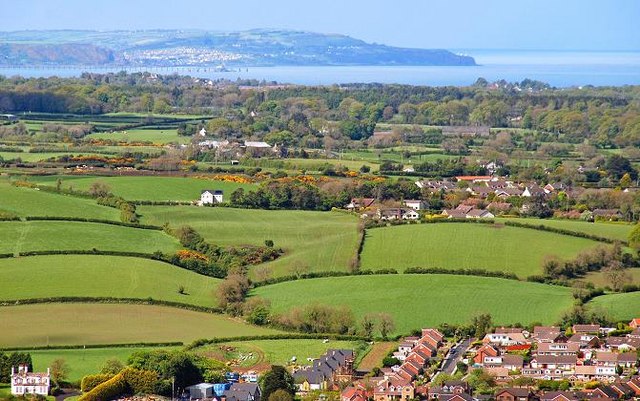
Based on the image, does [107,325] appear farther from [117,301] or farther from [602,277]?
[602,277]

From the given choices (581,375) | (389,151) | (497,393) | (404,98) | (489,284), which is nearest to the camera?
(497,393)

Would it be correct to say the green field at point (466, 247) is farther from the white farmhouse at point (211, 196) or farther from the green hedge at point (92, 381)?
the green hedge at point (92, 381)

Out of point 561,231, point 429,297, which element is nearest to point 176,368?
point 429,297

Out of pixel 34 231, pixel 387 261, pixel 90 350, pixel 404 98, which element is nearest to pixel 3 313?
pixel 90 350

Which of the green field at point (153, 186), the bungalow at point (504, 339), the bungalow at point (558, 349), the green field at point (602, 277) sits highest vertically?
the bungalow at point (558, 349)

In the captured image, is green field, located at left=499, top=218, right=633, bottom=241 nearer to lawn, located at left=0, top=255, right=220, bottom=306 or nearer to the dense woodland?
lawn, located at left=0, top=255, right=220, bottom=306

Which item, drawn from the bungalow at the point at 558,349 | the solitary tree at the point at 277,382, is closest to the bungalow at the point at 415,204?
the bungalow at the point at 558,349

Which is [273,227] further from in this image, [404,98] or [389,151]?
[404,98]
